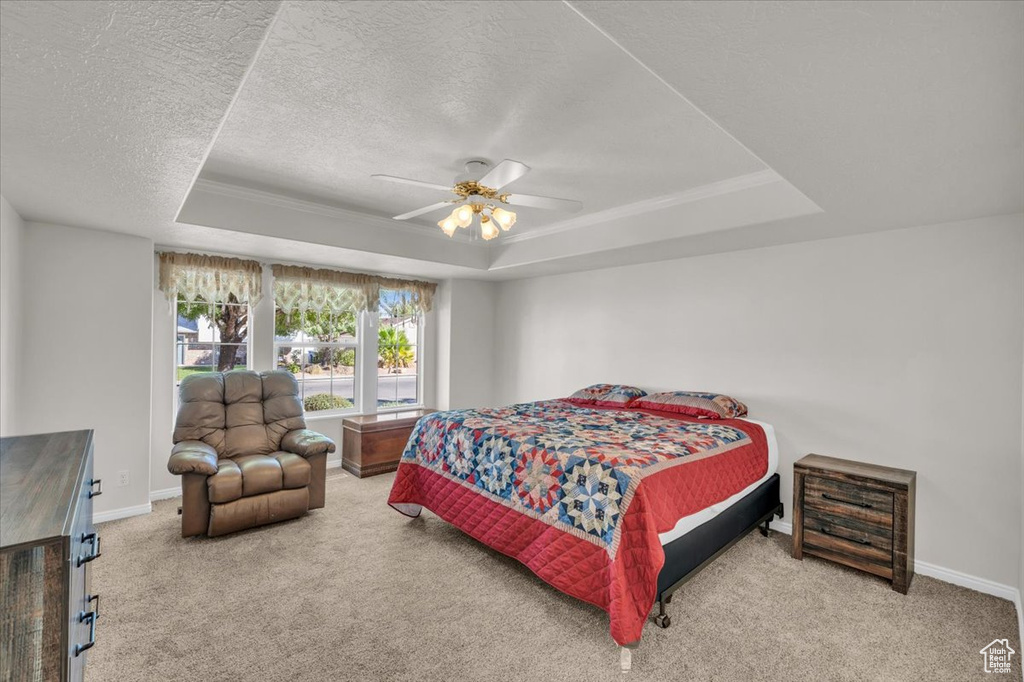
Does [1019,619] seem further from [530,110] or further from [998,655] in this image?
[530,110]

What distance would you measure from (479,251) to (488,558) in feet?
10.7

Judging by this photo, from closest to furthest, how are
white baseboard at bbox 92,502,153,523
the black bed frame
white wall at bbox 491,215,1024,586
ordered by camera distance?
the black bed frame < white wall at bbox 491,215,1024,586 < white baseboard at bbox 92,502,153,523

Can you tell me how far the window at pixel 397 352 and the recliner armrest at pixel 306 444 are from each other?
5.82 feet

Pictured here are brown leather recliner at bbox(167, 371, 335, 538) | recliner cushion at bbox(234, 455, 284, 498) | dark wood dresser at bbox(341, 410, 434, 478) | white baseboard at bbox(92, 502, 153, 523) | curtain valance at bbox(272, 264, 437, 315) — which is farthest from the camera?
dark wood dresser at bbox(341, 410, 434, 478)

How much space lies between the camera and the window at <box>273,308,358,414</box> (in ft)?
16.1

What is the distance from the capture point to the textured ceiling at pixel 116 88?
1149mm

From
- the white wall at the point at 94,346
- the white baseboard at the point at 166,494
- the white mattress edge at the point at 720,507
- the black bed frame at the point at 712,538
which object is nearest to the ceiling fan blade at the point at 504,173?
the white mattress edge at the point at 720,507

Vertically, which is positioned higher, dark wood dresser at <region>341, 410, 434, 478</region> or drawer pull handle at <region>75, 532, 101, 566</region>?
drawer pull handle at <region>75, 532, 101, 566</region>


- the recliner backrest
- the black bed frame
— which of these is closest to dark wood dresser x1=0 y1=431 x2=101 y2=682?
the black bed frame

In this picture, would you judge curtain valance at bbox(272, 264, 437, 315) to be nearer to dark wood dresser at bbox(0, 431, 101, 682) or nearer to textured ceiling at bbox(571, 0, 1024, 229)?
dark wood dresser at bbox(0, 431, 101, 682)

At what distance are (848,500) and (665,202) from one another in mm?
2386

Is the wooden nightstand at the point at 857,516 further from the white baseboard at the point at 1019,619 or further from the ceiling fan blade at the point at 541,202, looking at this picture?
the ceiling fan blade at the point at 541,202

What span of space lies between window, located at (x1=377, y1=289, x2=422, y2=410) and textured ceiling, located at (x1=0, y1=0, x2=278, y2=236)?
318 cm

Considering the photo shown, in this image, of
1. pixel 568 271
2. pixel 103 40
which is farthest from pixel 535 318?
pixel 103 40
